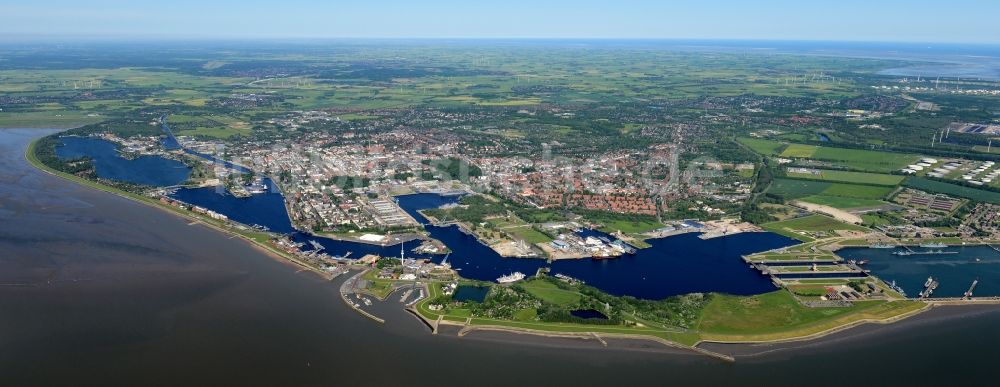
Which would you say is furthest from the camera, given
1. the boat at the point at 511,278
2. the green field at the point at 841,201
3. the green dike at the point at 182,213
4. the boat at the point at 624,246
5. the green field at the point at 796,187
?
the green field at the point at 796,187

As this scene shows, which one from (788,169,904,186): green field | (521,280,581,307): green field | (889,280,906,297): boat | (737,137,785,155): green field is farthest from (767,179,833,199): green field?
(521,280,581,307): green field

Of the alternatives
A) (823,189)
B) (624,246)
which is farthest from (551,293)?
(823,189)

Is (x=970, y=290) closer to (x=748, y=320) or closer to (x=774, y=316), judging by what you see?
(x=774, y=316)

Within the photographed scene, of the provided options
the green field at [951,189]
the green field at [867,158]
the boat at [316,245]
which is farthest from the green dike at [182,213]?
the green field at [867,158]

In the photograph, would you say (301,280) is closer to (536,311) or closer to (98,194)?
(536,311)

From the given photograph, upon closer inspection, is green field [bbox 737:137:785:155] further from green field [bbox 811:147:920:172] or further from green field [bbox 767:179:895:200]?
green field [bbox 767:179:895:200]

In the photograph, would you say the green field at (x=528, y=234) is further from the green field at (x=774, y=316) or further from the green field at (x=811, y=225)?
the green field at (x=811, y=225)
